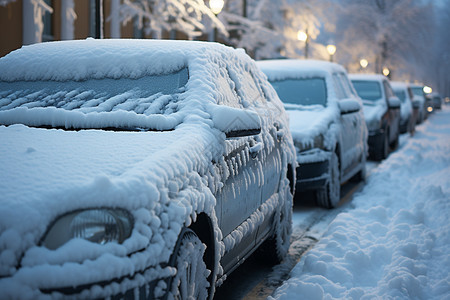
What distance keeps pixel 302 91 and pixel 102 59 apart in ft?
16.8

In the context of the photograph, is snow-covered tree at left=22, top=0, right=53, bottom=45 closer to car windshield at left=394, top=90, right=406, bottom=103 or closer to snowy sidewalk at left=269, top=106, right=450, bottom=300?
snowy sidewalk at left=269, top=106, right=450, bottom=300

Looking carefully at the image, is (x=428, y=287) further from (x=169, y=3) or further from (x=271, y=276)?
(x=169, y=3)

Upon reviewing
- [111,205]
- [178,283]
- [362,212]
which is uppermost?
[111,205]

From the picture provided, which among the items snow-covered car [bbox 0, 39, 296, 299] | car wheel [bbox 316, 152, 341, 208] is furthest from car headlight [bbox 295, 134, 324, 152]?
snow-covered car [bbox 0, 39, 296, 299]

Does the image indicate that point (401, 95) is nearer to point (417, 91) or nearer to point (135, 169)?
point (417, 91)

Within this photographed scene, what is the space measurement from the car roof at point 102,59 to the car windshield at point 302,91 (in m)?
4.27

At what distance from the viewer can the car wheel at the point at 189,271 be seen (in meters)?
3.09

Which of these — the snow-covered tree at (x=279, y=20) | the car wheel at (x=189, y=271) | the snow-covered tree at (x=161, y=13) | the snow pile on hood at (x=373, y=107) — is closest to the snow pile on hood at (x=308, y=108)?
the snow pile on hood at (x=373, y=107)

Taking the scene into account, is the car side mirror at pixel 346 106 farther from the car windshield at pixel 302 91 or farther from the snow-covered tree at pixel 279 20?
the snow-covered tree at pixel 279 20

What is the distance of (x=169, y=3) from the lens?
17.2 metres

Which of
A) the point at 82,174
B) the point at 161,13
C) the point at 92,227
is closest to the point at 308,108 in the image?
the point at 82,174

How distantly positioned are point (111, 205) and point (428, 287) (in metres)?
2.82

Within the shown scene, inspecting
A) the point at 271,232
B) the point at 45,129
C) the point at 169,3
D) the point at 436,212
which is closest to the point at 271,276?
the point at 271,232

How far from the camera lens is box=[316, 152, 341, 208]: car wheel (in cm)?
826
